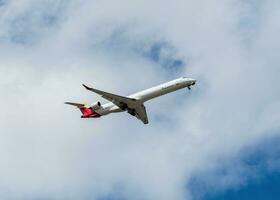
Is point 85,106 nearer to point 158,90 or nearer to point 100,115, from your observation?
point 100,115

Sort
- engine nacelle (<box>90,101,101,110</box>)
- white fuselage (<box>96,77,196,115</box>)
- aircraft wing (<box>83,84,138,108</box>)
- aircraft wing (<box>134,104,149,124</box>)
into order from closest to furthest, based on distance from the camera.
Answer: white fuselage (<box>96,77,196,115</box>)
aircraft wing (<box>83,84,138,108</box>)
aircraft wing (<box>134,104,149,124</box>)
engine nacelle (<box>90,101,101,110</box>)

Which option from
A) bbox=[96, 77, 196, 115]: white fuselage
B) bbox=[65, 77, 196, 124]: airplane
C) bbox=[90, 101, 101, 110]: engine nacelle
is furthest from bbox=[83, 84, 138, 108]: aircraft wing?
bbox=[90, 101, 101, 110]: engine nacelle

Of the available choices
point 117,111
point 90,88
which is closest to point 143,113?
point 117,111

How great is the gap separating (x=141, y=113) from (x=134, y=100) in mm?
5346

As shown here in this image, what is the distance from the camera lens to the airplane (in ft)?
427

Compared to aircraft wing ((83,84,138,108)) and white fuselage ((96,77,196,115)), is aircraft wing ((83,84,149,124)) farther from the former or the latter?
white fuselage ((96,77,196,115))

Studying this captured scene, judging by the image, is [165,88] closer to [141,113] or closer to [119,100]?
[119,100]

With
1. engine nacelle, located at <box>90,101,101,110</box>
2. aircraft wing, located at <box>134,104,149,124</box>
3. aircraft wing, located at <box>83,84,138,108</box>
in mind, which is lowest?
aircraft wing, located at <box>83,84,138,108</box>

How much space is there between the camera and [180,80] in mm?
130375

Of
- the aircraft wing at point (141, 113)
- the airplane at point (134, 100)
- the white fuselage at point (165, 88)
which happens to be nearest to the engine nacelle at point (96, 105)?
the airplane at point (134, 100)

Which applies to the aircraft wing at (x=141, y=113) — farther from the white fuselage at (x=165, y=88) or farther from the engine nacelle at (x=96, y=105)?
the engine nacelle at (x=96, y=105)

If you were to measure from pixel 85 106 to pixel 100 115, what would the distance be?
3801 mm

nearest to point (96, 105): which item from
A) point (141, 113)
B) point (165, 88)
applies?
point (141, 113)

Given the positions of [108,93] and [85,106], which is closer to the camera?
[108,93]
